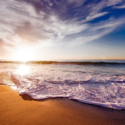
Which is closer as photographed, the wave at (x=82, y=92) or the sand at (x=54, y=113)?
the sand at (x=54, y=113)

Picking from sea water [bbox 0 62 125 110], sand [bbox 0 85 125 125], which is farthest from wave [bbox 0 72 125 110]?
sand [bbox 0 85 125 125]

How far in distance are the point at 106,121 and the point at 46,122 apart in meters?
1.54

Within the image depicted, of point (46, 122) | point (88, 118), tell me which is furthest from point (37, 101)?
point (88, 118)

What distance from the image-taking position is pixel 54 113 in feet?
8.00

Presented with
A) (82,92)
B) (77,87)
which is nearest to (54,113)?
(82,92)

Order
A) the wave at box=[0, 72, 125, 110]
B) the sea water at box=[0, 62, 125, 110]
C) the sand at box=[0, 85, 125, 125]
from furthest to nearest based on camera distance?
the sea water at box=[0, 62, 125, 110]
the wave at box=[0, 72, 125, 110]
the sand at box=[0, 85, 125, 125]

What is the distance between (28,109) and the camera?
101 inches

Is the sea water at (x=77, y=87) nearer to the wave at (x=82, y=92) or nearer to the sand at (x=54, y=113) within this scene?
the wave at (x=82, y=92)

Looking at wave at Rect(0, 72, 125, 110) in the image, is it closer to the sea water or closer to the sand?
the sea water

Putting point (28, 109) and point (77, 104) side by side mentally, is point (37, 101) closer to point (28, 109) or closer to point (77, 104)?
point (28, 109)

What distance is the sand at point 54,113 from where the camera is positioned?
2.09m

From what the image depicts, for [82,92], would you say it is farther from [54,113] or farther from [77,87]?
[54,113]

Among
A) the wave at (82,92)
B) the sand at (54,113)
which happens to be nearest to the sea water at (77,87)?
the wave at (82,92)

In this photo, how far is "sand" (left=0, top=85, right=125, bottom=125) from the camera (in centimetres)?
209
